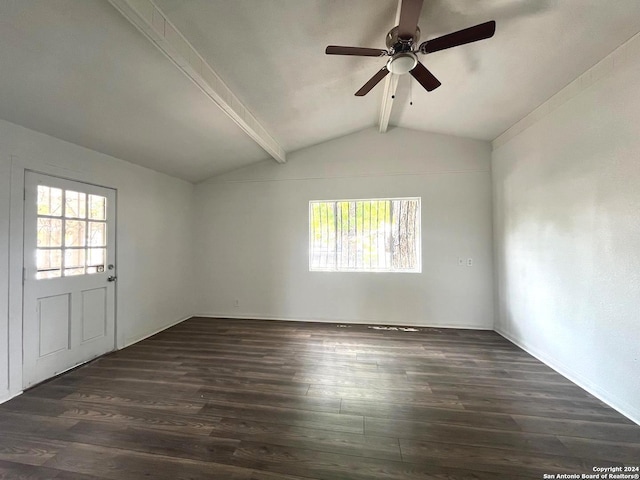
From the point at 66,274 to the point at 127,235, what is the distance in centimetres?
84

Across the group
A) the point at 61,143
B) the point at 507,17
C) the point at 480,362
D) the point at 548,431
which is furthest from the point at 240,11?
the point at 480,362

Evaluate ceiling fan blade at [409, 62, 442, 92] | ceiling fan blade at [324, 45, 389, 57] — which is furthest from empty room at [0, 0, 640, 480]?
ceiling fan blade at [409, 62, 442, 92]

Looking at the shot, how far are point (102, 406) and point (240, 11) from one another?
3.19 m

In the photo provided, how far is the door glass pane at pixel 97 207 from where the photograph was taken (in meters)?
2.98

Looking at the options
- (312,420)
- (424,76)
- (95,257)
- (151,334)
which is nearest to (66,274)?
(95,257)

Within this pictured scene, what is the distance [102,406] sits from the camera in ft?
6.78

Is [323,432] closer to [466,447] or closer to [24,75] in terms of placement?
[466,447]

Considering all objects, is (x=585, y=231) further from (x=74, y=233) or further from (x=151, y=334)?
(x=151, y=334)

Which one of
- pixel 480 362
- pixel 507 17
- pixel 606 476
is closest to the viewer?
pixel 606 476

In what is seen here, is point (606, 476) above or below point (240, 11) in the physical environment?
below

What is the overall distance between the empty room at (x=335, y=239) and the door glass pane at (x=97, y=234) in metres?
0.03

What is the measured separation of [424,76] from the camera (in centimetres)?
212

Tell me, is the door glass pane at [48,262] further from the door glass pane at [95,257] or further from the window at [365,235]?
the window at [365,235]

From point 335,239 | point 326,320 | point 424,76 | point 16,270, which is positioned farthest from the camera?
point 335,239
